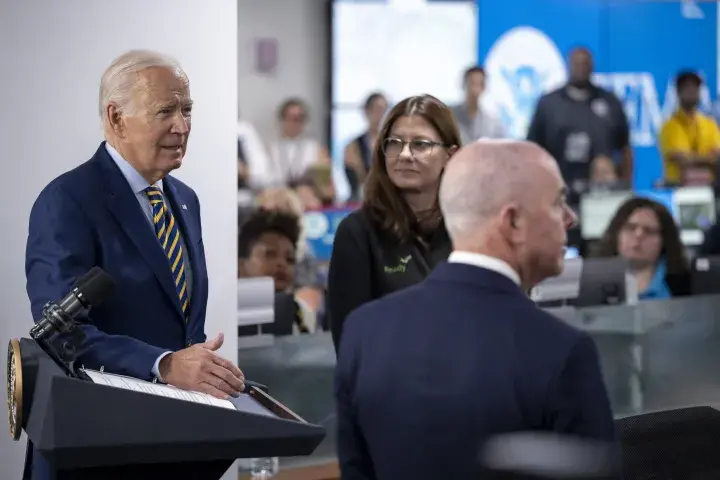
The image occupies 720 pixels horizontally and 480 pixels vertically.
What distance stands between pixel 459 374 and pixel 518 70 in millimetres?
10340

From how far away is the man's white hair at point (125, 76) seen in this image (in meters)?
2.52

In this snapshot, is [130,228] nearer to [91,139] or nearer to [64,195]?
[64,195]

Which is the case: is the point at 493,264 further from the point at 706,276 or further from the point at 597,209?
the point at 597,209

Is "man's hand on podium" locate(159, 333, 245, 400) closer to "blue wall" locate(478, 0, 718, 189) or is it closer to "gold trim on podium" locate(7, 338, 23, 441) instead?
"gold trim on podium" locate(7, 338, 23, 441)

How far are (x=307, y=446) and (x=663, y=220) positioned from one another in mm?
4606

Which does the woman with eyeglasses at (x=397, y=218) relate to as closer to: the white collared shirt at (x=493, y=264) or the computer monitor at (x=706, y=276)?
the white collared shirt at (x=493, y=264)

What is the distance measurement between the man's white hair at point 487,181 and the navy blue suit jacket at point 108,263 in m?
0.85

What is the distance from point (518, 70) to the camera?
1176 cm

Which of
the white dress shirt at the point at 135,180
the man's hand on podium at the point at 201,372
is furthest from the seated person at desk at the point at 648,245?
the man's hand on podium at the point at 201,372

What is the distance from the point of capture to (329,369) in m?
4.05

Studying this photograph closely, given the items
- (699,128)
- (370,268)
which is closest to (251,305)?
(370,268)

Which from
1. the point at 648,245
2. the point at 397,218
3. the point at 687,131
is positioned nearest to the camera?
the point at 397,218

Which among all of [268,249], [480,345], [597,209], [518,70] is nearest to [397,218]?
[480,345]

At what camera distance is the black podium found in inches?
72.1
